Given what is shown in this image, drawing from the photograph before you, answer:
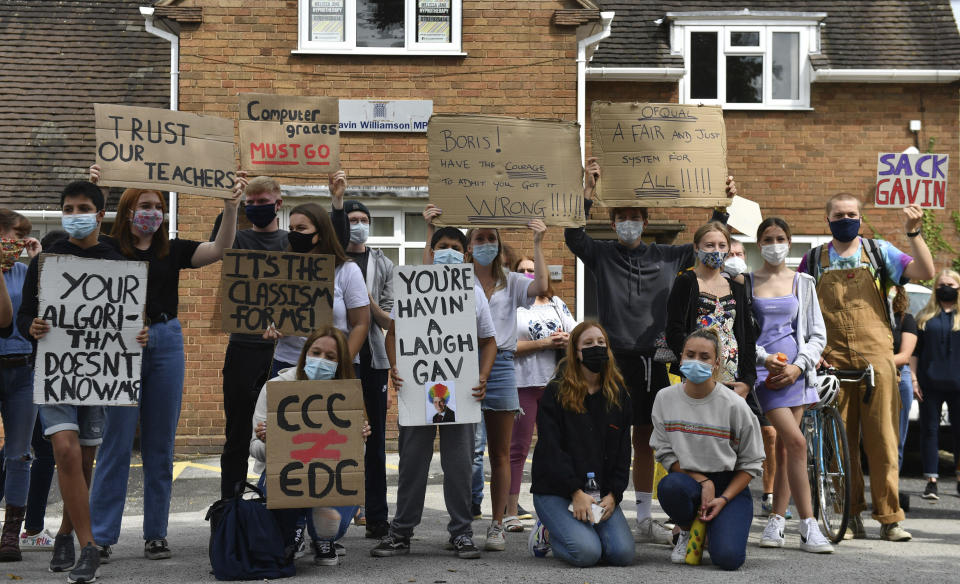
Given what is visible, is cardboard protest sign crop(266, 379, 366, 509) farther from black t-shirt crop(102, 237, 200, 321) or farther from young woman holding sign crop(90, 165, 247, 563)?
black t-shirt crop(102, 237, 200, 321)

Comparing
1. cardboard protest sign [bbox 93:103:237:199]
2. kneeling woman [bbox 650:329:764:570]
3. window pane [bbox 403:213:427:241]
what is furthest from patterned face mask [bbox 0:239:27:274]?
window pane [bbox 403:213:427:241]

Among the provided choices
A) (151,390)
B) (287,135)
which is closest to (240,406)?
(151,390)

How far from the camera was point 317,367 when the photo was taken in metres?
6.60

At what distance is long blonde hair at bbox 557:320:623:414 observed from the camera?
22.8 feet

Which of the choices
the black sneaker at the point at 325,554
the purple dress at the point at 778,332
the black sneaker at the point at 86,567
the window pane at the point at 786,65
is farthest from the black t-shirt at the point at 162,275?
the window pane at the point at 786,65

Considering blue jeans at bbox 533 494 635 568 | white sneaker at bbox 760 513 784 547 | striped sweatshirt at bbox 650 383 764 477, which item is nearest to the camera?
blue jeans at bbox 533 494 635 568

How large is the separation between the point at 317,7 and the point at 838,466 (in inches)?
376

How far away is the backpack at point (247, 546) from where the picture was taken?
6.26 meters

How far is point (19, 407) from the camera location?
23.9ft

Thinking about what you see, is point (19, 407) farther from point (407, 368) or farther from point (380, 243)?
point (380, 243)

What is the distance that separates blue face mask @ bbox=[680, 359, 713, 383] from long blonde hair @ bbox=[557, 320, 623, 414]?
425mm

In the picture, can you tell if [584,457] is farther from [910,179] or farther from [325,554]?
[910,179]

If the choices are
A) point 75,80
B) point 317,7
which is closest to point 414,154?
point 317,7

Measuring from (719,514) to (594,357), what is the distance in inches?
45.7
